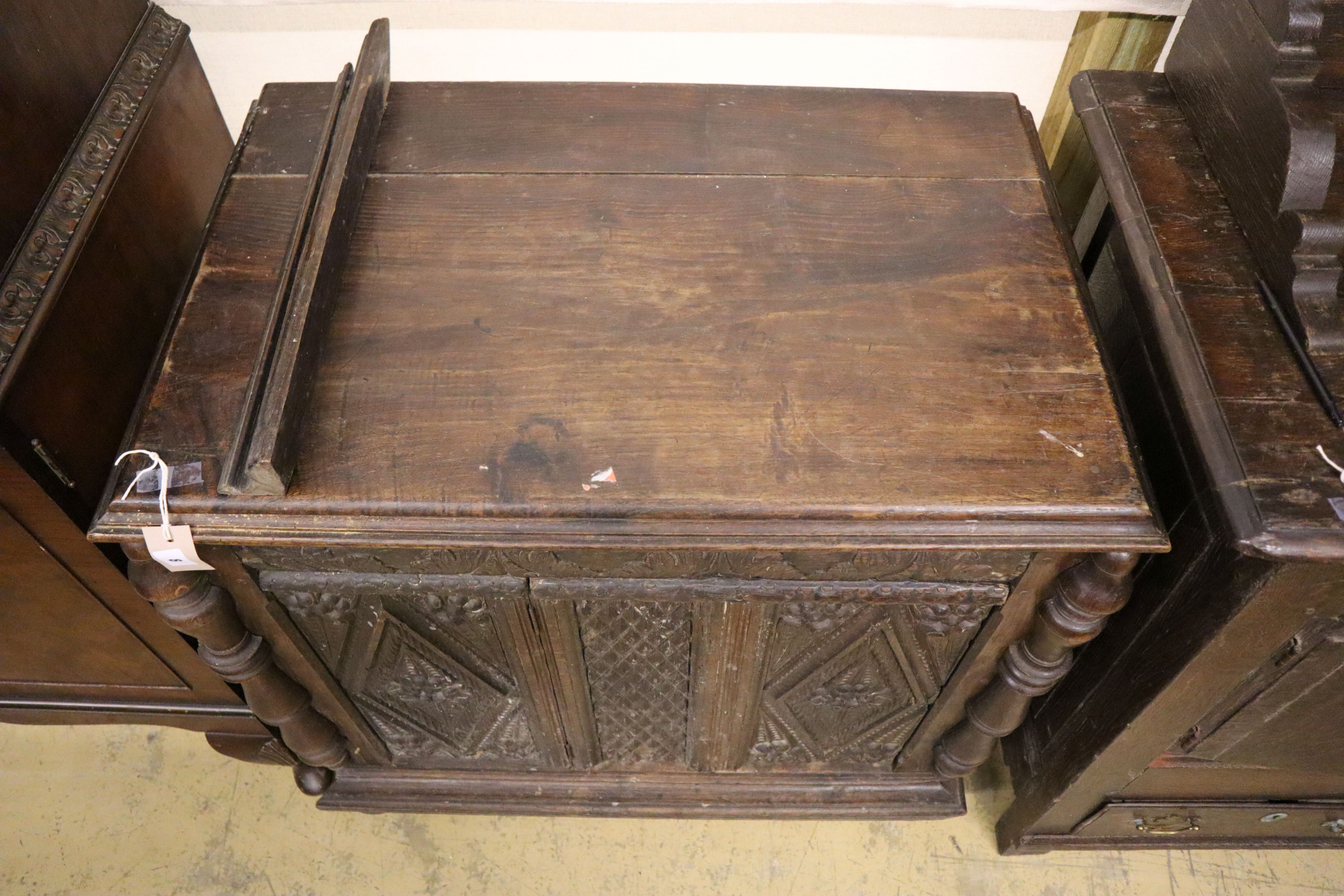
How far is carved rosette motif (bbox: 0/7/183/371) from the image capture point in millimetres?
1049

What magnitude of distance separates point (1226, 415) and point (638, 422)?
25.0 inches

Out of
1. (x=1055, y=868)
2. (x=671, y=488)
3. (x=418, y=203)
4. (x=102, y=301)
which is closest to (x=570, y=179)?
(x=418, y=203)

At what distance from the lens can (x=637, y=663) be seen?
134cm

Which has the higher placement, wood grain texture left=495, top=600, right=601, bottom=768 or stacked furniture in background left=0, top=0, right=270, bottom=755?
stacked furniture in background left=0, top=0, right=270, bottom=755

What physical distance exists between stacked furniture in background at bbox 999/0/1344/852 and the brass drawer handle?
34mm

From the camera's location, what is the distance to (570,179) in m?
1.28

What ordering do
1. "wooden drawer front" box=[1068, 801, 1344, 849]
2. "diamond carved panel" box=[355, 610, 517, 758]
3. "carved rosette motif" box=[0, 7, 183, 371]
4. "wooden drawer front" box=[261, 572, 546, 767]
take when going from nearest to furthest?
"carved rosette motif" box=[0, 7, 183, 371], "wooden drawer front" box=[261, 572, 546, 767], "diamond carved panel" box=[355, 610, 517, 758], "wooden drawer front" box=[1068, 801, 1344, 849]

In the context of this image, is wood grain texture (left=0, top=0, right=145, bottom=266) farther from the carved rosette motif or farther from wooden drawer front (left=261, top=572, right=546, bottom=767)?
wooden drawer front (left=261, top=572, right=546, bottom=767)

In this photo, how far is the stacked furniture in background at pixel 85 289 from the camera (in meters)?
1.08

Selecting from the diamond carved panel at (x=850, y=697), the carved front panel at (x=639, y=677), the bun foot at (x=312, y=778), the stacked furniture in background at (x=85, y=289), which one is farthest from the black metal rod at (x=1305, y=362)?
the bun foot at (x=312, y=778)

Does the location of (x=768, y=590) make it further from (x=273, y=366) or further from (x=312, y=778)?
(x=312, y=778)

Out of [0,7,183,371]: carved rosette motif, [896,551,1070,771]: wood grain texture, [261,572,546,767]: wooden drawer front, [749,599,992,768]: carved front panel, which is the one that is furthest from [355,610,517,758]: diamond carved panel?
[896,551,1070,771]: wood grain texture

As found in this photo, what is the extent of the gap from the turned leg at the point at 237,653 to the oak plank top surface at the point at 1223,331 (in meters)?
1.16

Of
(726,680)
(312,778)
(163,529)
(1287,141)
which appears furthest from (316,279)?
(1287,141)
